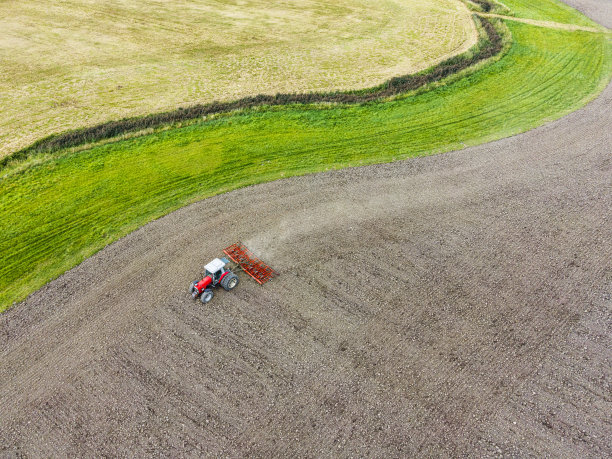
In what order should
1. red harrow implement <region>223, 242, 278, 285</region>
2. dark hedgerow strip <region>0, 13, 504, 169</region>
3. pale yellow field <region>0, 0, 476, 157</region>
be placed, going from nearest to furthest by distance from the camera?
red harrow implement <region>223, 242, 278, 285</region> < dark hedgerow strip <region>0, 13, 504, 169</region> < pale yellow field <region>0, 0, 476, 157</region>

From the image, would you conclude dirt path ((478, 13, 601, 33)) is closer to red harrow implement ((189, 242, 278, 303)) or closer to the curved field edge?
the curved field edge

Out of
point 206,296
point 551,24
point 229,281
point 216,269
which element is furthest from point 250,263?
point 551,24

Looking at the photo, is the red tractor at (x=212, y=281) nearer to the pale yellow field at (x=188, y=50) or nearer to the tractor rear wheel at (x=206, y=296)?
the tractor rear wheel at (x=206, y=296)

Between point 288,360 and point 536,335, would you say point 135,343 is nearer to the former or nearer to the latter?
point 288,360

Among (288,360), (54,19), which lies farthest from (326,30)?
(288,360)

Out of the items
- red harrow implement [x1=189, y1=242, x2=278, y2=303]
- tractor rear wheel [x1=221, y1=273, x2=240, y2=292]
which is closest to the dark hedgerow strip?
red harrow implement [x1=189, y1=242, x2=278, y2=303]

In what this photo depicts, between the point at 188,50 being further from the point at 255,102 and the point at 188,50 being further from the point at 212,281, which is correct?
the point at 212,281

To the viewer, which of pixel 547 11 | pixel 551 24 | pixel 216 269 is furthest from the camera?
pixel 547 11
